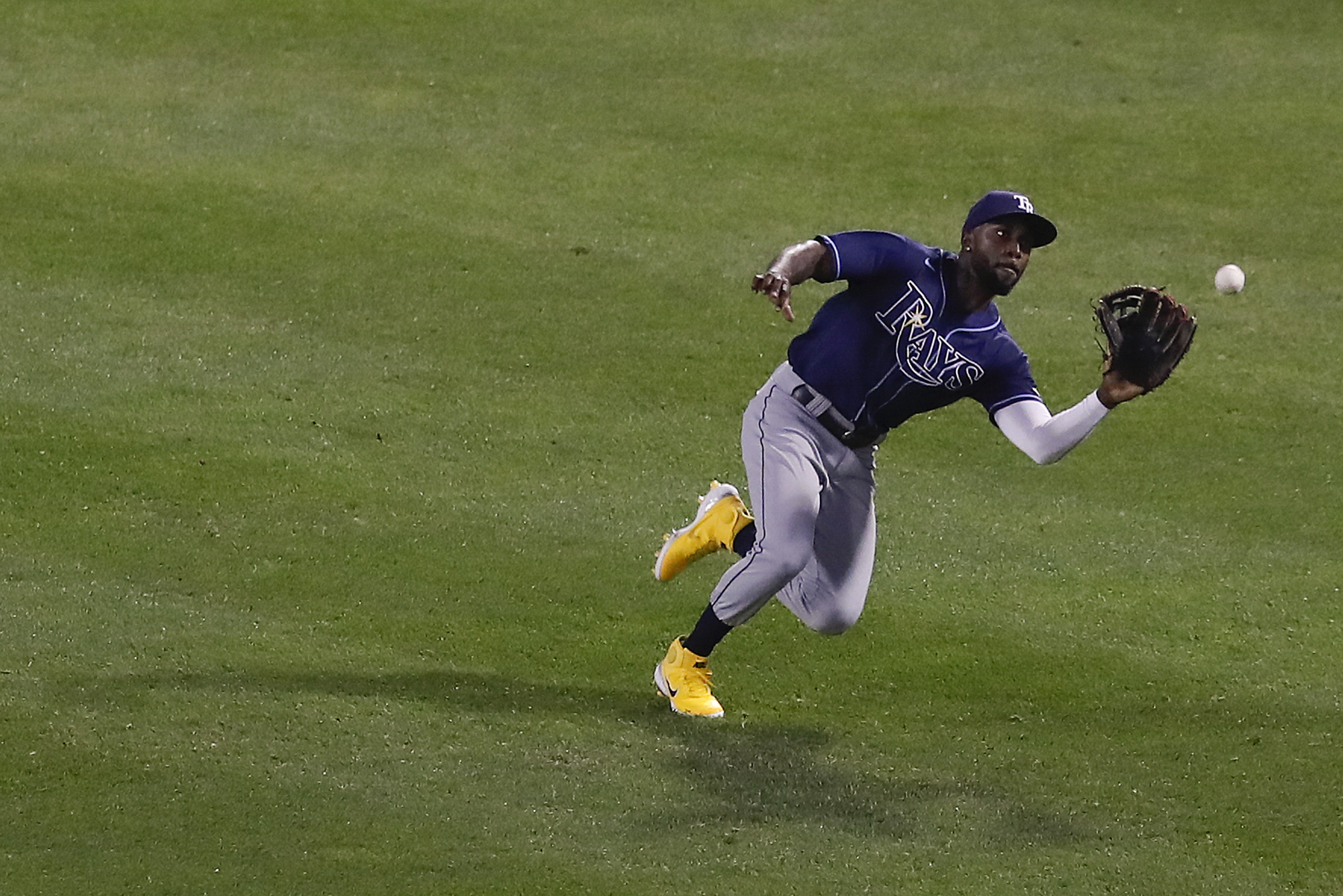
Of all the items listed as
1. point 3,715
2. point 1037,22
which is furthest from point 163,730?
point 1037,22

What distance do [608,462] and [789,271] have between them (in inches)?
115

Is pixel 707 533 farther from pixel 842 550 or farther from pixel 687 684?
pixel 687 684

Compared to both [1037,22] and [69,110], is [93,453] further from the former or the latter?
[1037,22]

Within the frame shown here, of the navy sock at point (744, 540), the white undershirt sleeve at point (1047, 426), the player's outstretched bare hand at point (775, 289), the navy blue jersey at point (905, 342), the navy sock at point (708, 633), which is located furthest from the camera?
the navy sock at point (744, 540)

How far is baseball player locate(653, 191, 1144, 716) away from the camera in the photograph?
6.59 meters

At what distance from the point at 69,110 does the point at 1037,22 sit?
297 inches

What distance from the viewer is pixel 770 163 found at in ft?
41.2

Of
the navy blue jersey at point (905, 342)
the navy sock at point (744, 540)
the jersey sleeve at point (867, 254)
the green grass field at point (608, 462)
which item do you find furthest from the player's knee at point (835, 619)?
the jersey sleeve at point (867, 254)

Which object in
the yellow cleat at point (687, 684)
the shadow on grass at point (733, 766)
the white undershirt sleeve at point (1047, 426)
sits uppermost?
the white undershirt sleeve at point (1047, 426)

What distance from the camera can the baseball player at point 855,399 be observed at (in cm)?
659

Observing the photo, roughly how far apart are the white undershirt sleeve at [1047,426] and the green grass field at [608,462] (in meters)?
1.17

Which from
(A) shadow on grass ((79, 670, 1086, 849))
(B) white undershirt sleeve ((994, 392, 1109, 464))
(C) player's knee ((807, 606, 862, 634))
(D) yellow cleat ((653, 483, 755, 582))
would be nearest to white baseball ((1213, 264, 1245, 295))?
(B) white undershirt sleeve ((994, 392, 1109, 464))

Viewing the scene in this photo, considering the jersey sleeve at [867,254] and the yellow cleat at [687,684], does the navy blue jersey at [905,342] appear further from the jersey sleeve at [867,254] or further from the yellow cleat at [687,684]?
the yellow cleat at [687,684]

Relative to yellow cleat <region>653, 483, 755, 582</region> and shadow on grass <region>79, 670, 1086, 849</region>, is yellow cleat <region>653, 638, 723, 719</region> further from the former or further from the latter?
yellow cleat <region>653, 483, 755, 582</region>
